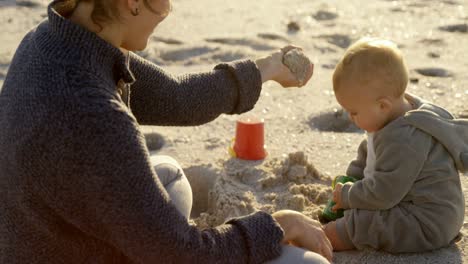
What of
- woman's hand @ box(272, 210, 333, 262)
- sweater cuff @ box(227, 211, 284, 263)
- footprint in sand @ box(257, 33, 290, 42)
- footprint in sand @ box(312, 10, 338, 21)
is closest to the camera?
sweater cuff @ box(227, 211, 284, 263)

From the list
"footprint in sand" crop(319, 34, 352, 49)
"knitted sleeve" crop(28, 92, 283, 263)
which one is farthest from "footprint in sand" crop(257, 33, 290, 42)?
"knitted sleeve" crop(28, 92, 283, 263)

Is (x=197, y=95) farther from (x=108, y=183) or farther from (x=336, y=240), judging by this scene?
(x=108, y=183)

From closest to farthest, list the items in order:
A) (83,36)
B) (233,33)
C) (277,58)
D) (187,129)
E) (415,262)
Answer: (83,36) → (415,262) → (277,58) → (187,129) → (233,33)

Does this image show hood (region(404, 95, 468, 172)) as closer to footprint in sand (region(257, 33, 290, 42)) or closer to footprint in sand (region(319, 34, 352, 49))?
footprint in sand (region(319, 34, 352, 49))

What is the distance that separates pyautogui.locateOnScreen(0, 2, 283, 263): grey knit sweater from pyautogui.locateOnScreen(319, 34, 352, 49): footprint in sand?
2734 mm

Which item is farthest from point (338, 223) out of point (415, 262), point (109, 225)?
point (109, 225)

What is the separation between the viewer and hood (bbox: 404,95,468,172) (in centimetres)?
229

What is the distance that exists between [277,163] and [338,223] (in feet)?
2.02

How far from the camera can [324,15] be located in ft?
16.3

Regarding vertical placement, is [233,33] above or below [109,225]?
below

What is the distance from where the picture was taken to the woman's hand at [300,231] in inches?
77.0

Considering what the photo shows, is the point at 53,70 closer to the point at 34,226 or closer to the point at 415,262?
the point at 34,226

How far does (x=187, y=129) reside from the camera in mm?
3357

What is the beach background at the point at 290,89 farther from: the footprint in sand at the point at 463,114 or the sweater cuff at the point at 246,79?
the sweater cuff at the point at 246,79
